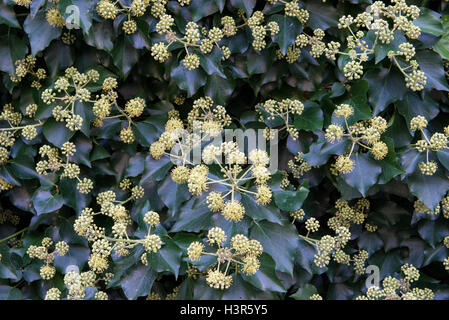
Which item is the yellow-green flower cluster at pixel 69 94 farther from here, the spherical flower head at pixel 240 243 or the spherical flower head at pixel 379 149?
the spherical flower head at pixel 379 149

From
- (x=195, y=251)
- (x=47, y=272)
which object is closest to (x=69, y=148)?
(x=47, y=272)

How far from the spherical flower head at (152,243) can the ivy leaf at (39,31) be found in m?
1.08

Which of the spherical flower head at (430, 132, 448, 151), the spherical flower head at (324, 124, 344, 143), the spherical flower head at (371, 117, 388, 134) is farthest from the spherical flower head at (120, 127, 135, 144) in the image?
the spherical flower head at (430, 132, 448, 151)

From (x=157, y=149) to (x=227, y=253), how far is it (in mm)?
640

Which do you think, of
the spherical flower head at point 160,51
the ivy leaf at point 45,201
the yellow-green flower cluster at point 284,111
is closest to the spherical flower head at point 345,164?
the yellow-green flower cluster at point 284,111

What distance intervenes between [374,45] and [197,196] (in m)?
1.09

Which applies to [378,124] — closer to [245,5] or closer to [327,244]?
[327,244]

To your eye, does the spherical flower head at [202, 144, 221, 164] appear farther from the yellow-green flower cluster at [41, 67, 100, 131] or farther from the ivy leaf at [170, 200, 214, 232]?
the yellow-green flower cluster at [41, 67, 100, 131]

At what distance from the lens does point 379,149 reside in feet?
6.86

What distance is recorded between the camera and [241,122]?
8.01 feet

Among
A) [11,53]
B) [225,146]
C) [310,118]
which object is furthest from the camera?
[11,53]

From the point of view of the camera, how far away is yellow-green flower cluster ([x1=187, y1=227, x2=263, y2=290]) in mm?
1882

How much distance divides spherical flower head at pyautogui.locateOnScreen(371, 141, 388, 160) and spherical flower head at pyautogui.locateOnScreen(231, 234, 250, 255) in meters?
0.74

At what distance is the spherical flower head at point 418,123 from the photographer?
2.15 meters
